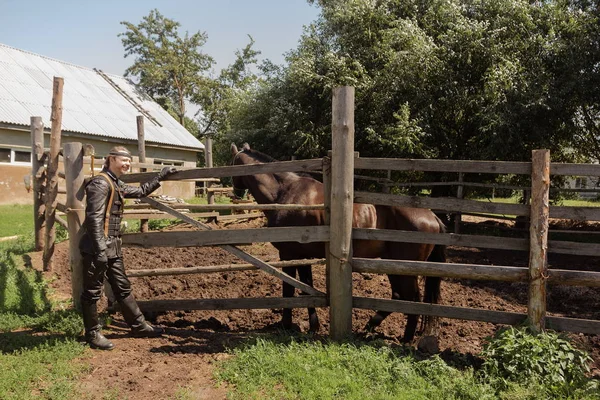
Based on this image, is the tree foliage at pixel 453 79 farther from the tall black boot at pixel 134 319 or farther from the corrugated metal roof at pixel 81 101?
the tall black boot at pixel 134 319

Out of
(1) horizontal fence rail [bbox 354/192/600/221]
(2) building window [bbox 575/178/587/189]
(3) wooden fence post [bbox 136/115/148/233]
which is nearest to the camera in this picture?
(1) horizontal fence rail [bbox 354/192/600/221]

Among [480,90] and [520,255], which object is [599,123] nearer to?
[480,90]

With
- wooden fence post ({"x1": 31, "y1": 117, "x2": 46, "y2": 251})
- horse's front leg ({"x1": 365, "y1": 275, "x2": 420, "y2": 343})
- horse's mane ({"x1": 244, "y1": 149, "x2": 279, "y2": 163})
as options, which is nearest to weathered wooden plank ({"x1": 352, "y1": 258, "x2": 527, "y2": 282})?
horse's front leg ({"x1": 365, "y1": 275, "x2": 420, "y2": 343})

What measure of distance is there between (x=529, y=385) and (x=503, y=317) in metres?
0.82

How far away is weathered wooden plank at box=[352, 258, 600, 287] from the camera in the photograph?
4.01 metres

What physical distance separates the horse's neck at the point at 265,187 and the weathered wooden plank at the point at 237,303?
140 cm

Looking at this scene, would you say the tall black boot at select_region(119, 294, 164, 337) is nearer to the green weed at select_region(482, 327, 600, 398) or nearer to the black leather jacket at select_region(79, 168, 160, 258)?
the black leather jacket at select_region(79, 168, 160, 258)

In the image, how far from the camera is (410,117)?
14938 mm

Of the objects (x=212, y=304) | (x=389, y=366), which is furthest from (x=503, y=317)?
(x=212, y=304)

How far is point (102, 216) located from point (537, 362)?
13.3 feet

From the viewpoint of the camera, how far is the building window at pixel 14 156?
1627 cm

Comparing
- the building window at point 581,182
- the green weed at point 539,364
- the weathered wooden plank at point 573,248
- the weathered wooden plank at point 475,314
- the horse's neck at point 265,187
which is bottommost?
the green weed at point 539,364

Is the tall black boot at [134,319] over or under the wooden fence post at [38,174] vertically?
under

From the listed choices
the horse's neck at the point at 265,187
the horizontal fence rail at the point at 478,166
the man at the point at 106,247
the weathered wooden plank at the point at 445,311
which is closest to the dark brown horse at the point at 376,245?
the horse's neck at the point at 265,187
